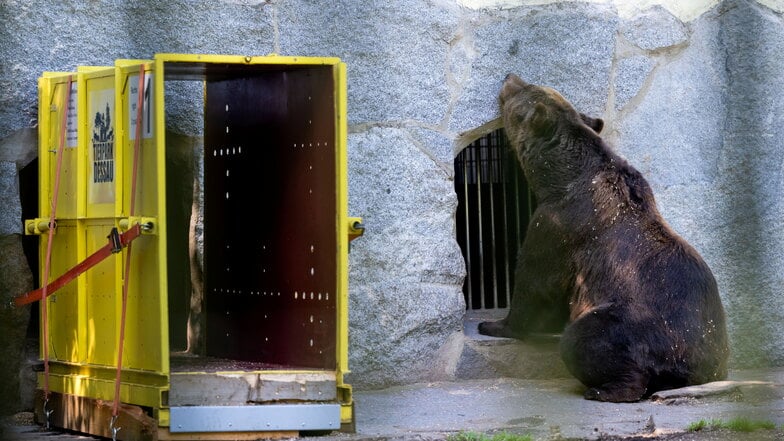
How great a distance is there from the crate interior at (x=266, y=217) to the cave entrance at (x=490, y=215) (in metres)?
2.14

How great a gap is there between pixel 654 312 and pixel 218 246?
6.21 ft

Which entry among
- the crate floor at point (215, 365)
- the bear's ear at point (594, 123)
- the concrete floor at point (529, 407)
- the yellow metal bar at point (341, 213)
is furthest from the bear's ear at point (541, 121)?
the crate floor at point (215, 365)

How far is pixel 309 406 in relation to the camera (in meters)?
4.16

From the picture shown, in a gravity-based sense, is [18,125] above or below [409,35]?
below

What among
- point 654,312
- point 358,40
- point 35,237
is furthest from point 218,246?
point 654,312

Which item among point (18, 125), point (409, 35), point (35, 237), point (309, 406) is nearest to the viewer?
point (309, 406)

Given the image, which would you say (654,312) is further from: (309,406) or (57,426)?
(57,426)

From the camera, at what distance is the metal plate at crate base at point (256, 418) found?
3.98 metres

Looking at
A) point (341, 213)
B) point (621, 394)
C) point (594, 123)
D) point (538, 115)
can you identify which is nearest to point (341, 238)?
point (341, 213)

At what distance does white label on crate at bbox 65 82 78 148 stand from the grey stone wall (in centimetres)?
41

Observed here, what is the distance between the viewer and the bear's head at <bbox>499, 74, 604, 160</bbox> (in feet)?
19.1

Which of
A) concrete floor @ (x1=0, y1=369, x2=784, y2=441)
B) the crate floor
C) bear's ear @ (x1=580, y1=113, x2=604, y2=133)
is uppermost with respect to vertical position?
bear's ear @ (x1=580, y1=113, x2=604, y2=133)

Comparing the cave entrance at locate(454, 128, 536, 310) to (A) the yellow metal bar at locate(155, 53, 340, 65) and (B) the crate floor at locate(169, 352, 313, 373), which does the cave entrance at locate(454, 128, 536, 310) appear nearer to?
(B) the crate floor at locate(169, 352, 313, 373)

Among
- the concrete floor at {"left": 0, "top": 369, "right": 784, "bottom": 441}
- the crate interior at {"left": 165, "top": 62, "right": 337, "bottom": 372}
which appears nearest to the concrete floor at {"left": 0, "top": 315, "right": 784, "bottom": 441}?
the concrete floor at {"left": 0, "top": 369, "right": 784, "bottom": 441}
